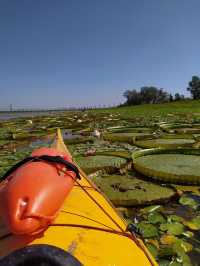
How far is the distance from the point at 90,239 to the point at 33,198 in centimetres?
56

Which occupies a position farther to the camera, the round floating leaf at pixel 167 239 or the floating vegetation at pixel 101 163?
the floating vegetation at pixel 101 163

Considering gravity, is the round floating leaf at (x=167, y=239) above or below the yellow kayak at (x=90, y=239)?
below

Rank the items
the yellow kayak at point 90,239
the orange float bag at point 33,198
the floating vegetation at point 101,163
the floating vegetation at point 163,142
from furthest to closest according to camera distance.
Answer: the floating vegetation at point 163,142, the floating vegetation at point 101,163, the yellow kayak at point 90,239, the orange float bag at point 33,198

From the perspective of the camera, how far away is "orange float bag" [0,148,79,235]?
5.26ft

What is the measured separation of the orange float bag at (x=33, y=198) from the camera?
160cm

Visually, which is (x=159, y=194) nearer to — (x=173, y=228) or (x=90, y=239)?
(x=173, y=228)

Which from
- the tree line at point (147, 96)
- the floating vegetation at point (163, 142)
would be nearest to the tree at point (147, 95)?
the tree line at point (147, 96)

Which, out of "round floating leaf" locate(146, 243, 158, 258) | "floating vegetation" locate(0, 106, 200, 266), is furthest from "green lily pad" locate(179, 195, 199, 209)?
"round floating leaf" locate(146, 243, 158, 258)

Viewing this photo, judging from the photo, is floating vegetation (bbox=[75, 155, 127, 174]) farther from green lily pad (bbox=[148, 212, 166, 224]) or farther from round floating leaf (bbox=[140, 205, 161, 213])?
green lily pad (bbox=[148, 212, 166, 224])

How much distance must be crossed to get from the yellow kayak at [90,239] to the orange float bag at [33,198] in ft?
0.44

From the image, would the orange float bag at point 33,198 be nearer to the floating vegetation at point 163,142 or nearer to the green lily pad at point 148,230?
the green lily pad at point 148,230

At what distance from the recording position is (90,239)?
79.1 inches

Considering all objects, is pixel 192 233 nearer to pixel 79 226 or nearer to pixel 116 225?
pixel 116 225

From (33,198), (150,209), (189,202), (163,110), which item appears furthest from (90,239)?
A: (163,110)
